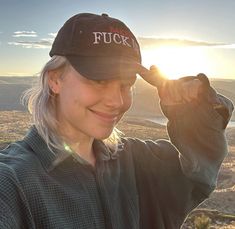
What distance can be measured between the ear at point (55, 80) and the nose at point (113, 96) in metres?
0.27

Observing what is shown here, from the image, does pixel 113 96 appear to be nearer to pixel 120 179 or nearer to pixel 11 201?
pixel 120 179

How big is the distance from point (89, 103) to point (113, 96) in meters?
0.13

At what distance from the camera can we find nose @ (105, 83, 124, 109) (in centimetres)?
257

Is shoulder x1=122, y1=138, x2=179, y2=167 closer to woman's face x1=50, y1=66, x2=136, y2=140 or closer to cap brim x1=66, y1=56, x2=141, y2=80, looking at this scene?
woman's face x1=50, y1=66, x2=136, y2=140

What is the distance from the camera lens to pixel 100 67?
253 cm

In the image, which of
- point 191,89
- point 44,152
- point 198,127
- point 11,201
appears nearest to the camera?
point 11,201

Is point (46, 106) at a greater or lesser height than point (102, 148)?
greater

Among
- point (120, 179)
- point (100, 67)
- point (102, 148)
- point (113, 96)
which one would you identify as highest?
point (100, 67)

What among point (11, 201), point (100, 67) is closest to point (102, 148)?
point (100, 67)

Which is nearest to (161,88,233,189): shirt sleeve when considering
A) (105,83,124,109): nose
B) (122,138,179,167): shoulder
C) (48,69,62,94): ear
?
(122,138,179,167): shoulder

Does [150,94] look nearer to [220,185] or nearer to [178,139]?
[220,185]

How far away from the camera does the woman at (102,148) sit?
225cm

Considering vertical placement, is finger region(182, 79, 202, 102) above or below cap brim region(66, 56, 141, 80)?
below

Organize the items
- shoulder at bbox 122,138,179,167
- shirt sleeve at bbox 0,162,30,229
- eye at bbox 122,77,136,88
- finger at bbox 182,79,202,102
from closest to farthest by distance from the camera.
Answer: shirt sleeve at bbox 0,162,30,229
eye at bbox 122,77,136,88
finger at bbox 182,79,202,102
shoulder at bbox 122,138,179,167
